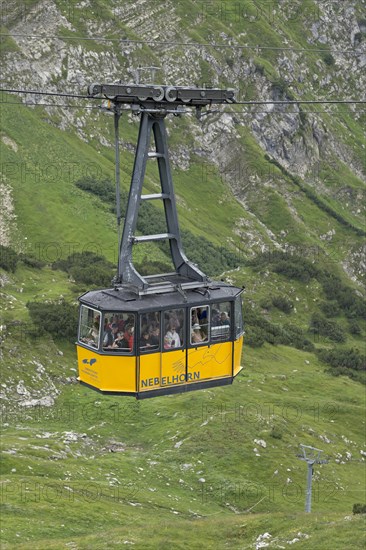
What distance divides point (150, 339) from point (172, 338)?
2.92 feet

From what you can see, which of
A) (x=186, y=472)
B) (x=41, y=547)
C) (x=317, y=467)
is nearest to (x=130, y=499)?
(x=186, y=472)

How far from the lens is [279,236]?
163m

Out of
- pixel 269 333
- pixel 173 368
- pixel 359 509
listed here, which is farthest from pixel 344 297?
pixel 173 368

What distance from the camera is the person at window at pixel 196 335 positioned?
3409 centimetres

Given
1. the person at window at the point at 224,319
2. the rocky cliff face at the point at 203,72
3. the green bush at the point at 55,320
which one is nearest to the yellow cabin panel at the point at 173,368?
the person at window at the point at 224,319

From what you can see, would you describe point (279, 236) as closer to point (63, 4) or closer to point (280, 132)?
point (280, 132)

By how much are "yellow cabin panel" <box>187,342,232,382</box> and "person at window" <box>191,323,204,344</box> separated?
0.25 metres

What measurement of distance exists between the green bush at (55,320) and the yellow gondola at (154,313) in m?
40.9

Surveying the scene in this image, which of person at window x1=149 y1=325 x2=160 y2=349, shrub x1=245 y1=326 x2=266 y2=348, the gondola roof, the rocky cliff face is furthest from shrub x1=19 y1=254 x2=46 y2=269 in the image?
person at window x1=149 y1=325 x2=160 y2=349

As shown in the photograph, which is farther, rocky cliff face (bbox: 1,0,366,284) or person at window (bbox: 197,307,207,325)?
rocky cliff face (bbox: 1,0,366,284)

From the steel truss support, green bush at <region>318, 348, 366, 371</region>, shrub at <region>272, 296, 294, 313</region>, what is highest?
the steel truss support

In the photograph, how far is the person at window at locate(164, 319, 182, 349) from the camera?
1318 inches

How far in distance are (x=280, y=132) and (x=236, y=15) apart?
90.7 feet

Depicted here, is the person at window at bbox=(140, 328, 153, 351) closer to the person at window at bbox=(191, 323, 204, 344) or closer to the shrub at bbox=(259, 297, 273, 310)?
the person at window at bbox=(191, 323, 204, 344)
